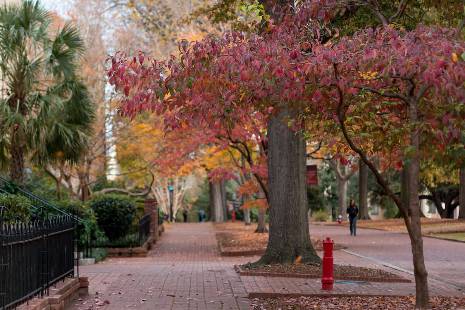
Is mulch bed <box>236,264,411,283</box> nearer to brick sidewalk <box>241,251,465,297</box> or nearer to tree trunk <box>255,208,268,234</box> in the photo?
brick sidewalk <box>241,251,465,297</box>

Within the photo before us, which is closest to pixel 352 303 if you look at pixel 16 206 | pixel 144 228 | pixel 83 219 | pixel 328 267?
pixel 328 267

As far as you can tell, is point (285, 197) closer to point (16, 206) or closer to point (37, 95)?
point (16, 206)

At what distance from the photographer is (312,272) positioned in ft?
54.6

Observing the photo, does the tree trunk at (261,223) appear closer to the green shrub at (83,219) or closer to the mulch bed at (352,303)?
the green shrub at (83,219)

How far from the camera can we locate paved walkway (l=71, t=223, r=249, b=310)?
1247 cm

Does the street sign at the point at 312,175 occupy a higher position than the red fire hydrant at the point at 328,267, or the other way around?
the street sign at the point at 312,175

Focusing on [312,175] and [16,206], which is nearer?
[16,206]

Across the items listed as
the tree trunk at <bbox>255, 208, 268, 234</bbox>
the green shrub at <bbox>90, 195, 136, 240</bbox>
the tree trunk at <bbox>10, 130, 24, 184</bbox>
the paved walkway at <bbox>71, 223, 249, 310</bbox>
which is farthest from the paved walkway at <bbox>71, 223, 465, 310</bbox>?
the tree trunk at <bbox>255, 208, 268, 234</bbox>

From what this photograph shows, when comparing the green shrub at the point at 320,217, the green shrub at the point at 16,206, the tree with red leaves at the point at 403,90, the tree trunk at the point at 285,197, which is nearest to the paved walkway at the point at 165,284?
the tree trunk at the point at 285,197

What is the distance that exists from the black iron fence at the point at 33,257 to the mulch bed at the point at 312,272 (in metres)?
4.99

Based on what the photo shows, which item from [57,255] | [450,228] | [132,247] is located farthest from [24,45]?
[450,228]

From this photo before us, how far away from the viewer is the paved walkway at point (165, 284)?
12.5 metres

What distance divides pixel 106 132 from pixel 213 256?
12488mm

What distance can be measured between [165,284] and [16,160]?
8.01 m
